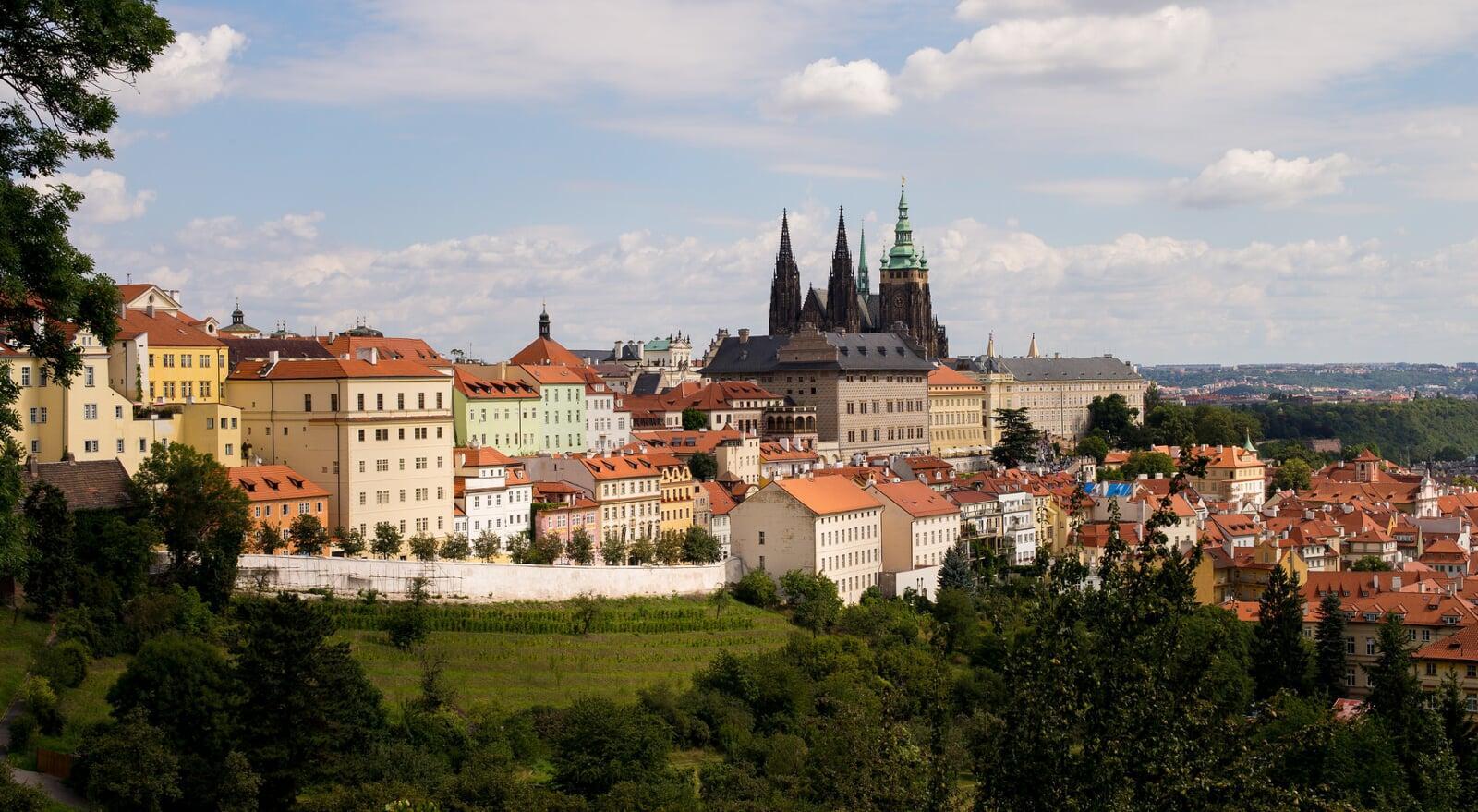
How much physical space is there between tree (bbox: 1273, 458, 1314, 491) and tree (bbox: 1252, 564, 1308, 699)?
54.0 metres

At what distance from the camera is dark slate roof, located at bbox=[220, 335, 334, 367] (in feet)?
209

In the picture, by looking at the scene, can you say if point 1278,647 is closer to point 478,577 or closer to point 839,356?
point 478,577

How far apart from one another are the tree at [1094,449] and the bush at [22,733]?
91244 mm

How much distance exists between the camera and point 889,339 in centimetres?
12456

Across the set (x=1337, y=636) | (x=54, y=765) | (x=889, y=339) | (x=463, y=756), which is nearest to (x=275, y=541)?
(x=463, y=756)

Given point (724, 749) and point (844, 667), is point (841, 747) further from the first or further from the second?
point (844, 667)

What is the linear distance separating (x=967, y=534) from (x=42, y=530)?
149ft

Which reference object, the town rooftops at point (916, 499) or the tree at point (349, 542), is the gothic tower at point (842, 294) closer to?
the town rooftops at point (916, 499)

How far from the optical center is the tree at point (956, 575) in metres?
70.1

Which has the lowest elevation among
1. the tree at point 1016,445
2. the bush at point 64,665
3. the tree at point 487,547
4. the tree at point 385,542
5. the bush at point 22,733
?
the bush at point 22,733

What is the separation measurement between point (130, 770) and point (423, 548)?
20.3 m

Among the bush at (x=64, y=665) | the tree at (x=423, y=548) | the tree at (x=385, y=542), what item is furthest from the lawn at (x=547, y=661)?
the bush at (x=64, y=665)

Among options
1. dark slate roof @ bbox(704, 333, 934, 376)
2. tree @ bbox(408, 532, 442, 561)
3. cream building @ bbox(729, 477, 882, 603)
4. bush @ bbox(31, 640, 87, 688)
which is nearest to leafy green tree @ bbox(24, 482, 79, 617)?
bush @ bbox(31, 640, 87, 688)

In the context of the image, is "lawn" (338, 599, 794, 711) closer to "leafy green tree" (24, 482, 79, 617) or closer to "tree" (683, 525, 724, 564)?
"tree" (683, 525, 724, 564)
